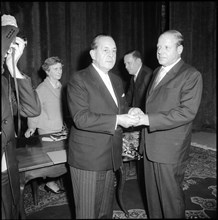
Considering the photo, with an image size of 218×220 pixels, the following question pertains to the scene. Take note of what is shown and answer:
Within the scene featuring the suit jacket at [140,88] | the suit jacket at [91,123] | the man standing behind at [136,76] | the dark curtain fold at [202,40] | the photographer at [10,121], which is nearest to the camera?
the photographer at [10,121]

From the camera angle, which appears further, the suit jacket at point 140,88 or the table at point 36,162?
the suit jacket at point 140,88

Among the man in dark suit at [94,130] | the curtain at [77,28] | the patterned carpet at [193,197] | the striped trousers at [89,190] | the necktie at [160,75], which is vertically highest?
the curtain at [77,28]

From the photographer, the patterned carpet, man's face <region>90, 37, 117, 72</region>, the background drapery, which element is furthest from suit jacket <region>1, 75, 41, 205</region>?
the background drapery

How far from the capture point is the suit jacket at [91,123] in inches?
77.4

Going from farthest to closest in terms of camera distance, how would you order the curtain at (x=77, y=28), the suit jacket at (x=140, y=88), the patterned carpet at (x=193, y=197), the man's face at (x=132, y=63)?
the curtain at (x=77, y=28), the man's face at (x=132, y=63), the suit jacket at (x=140, y=88), the patterned carpet at (x=193, y=197)

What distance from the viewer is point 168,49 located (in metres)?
2.27

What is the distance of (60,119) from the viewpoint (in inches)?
139

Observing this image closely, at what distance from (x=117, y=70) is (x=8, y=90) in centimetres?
497

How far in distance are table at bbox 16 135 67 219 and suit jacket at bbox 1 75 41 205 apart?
1.84ft

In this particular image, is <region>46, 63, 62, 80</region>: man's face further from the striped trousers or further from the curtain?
the striped trousers

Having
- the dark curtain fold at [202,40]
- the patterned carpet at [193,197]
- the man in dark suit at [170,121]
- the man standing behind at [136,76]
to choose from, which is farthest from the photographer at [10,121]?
the dark curtain fold at [202,40]

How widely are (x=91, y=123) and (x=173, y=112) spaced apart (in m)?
0.66

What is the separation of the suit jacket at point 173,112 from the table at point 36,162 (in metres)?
0.86

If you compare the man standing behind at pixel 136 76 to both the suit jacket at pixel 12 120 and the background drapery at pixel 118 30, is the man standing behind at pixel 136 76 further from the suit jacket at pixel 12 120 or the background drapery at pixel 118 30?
the suit jacket at pixel 12 120
